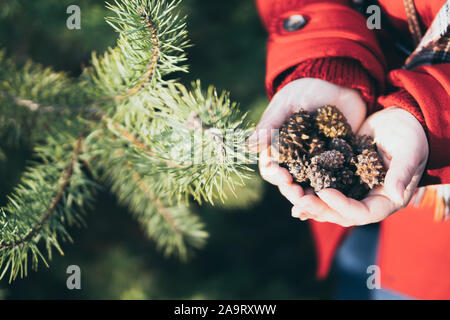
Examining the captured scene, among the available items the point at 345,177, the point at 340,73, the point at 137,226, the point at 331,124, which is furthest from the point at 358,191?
the point at 137,226

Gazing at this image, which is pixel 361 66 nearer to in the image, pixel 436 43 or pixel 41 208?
pixel 436 43

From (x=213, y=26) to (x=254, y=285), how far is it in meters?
1.02

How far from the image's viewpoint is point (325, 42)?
746mm

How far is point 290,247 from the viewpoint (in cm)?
147

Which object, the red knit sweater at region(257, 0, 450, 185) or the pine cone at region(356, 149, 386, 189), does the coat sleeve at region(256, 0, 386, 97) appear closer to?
the red knit sweater at region(257, 0, 450, 185)

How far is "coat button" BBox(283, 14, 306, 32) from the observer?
80cm

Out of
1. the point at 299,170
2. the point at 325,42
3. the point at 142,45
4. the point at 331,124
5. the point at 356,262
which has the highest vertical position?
the point at 325,42

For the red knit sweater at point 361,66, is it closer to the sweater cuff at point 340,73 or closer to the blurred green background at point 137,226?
the sweater cuff at point 340,73

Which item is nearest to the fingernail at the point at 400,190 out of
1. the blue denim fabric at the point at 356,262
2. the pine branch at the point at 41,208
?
the pine branch at the point at 41,208

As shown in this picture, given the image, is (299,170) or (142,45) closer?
(142,45)

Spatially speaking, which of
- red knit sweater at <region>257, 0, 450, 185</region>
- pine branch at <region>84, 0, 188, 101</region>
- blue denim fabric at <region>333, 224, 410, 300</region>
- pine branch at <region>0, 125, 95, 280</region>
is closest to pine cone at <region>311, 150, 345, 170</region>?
red knit sweater at <region>257, 0, 450, 185</region>

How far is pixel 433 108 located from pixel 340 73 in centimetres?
22
